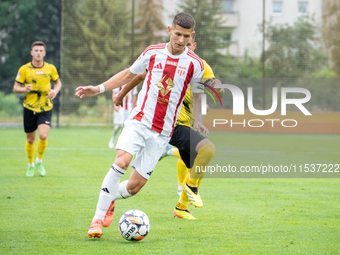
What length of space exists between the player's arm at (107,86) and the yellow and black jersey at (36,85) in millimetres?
4025

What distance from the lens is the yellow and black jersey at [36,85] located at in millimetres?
8164

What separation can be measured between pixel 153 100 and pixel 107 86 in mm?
439

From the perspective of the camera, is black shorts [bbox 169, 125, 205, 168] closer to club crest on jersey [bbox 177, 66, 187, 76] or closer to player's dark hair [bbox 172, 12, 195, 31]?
club crest on jersey [bbox 177, 66, 187, 76]

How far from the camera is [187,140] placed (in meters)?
5.03

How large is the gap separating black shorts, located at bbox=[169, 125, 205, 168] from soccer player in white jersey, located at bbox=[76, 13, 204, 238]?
2.24ft

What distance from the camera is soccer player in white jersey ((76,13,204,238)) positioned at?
4.18 meters

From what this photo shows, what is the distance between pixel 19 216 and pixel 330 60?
20.7 m

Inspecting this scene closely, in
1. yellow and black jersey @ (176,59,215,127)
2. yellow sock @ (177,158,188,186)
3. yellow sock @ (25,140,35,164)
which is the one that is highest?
yellow and black jersey @ (176,59,215,127)

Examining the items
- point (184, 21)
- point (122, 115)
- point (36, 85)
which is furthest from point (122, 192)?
point (122, 115)

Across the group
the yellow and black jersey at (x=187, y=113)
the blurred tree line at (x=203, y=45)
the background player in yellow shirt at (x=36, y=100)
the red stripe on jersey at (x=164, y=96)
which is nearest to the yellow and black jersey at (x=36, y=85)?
the background player in yellow shirt at (x=36, y=100)

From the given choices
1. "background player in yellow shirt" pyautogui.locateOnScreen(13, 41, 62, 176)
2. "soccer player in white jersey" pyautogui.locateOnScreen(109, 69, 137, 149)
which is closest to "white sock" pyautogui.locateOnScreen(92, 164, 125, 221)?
"background player in yellow shirt" pyautogui.locateOnScreen(13, 41, 62, 176)

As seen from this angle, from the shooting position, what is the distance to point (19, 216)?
495cm

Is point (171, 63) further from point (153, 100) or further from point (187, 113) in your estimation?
point (187, 113)

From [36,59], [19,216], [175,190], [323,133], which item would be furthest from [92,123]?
[19,216]
